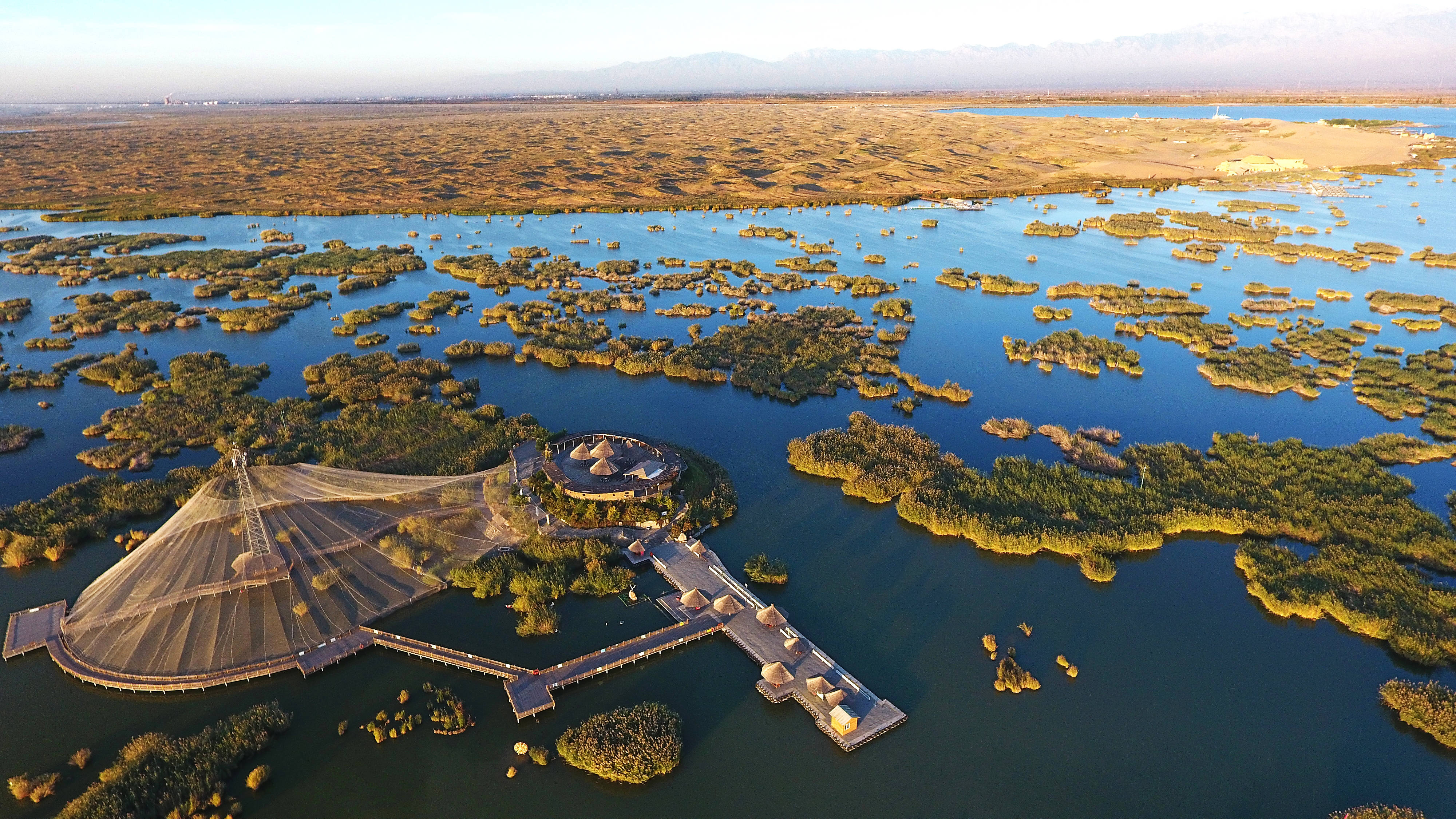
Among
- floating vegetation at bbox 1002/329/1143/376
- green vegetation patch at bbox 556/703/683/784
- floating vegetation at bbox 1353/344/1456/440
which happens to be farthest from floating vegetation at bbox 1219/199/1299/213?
green vegetation patch at bbox 556/703/683/784

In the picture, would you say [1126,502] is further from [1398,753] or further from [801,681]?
[801,681]

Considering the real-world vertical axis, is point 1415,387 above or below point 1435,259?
below

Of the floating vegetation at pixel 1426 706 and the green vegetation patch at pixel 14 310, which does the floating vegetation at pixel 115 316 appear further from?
the floating vegetation at pixel 1426 706

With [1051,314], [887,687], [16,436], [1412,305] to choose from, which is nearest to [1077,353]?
[1051,314]

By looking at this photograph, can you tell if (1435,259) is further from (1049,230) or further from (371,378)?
(371,378)

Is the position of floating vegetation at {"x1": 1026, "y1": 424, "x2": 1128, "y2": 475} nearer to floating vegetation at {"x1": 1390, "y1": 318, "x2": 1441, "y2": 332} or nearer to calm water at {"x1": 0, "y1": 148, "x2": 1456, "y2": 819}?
calm water at {"x1": 0, "y1": 148, "x2": 1456, "y2": 819}
